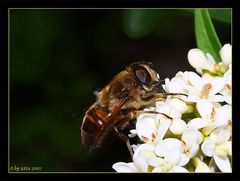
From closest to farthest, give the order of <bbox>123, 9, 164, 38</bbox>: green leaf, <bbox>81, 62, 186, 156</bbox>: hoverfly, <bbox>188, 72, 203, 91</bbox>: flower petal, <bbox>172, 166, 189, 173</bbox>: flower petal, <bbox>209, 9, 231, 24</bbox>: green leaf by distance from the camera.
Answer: <bbox>172, 166, 189, 173</bbox>: flower petal
<bbox>188, 72, 203, 91</bbox>: flower petal
<bbox>81, 62, 186, 156</bbox>: hoverfly
<bbox>209, 9, 231, 24</bbox>: green leaf
<bbox>123, 9, 164, 38</bbox>: green leaf

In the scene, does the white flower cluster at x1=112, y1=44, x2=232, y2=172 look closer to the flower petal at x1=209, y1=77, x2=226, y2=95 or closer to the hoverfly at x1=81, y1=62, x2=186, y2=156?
the flower petal at x1=209, y1=77, x2=226, y2=95

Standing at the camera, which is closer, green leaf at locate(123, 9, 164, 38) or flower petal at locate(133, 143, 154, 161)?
flower petal at locate(133, 143, 154, 161)

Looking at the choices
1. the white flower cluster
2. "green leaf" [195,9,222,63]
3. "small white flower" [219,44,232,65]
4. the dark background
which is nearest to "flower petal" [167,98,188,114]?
the white flower cluster

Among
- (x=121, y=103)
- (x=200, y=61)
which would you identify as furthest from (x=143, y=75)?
(x=200, y=61)

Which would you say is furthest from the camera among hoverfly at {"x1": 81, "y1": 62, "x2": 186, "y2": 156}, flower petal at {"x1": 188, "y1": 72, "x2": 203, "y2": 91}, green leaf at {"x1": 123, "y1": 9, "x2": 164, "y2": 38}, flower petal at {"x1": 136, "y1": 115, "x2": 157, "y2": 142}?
green leaf at {"x1": 123, "y1": 9, "x2": 164, "y2": 38}

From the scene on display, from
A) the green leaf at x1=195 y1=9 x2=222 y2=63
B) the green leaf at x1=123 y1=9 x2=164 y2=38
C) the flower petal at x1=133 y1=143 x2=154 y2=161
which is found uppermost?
the green leaf at x1=123 y1=9 x2=164 y2=38

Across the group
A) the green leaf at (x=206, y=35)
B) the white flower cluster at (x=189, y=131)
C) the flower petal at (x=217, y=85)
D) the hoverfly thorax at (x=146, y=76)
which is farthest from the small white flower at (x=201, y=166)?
the green leaf at (x=206, y=35)
